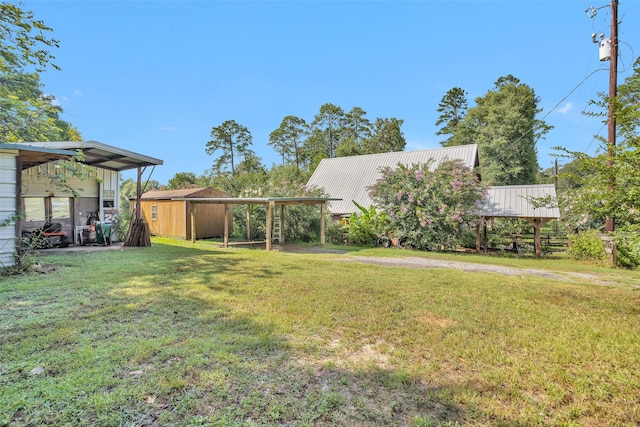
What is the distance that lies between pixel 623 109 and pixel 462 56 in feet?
43.9

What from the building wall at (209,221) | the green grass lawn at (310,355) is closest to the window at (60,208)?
the building wall at (209,221)

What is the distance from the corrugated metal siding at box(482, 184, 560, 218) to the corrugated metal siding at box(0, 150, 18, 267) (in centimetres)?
1597

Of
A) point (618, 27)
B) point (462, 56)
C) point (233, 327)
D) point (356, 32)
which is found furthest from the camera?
point (462, 56)

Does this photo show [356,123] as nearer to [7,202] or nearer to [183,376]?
[7,202]

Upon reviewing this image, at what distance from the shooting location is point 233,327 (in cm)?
377

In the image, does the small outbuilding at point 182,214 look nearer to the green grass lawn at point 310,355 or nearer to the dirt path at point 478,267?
the dirt path at point 478,267

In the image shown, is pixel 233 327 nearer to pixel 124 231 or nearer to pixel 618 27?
pixel 124 231

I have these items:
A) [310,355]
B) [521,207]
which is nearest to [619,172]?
[310,355]

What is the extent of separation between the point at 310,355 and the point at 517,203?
46.6 ft

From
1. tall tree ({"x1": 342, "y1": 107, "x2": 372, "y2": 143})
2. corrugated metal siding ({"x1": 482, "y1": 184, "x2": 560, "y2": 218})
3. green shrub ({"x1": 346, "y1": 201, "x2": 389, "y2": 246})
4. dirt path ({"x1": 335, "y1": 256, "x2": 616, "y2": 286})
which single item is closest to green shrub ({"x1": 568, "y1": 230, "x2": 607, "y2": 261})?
corrugated metal siding ({"x1": 482, "y1": 184, "x2": 560, "y2": 218})

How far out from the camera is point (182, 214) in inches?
632

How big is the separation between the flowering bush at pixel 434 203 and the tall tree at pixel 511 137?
13.4 metres

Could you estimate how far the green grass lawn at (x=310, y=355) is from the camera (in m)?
2.24

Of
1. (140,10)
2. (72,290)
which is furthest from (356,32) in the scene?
(72,290)
